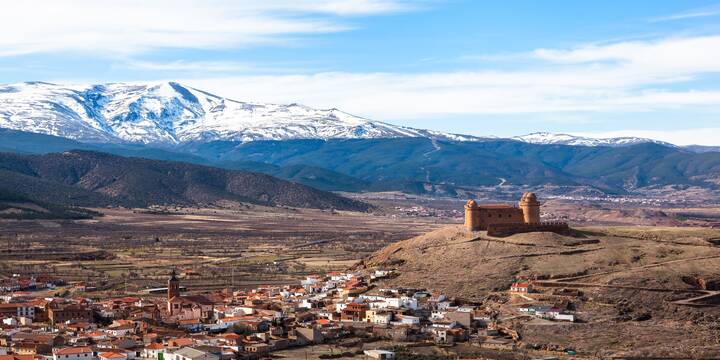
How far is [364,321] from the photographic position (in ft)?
234

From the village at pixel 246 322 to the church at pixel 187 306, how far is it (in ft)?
0.22

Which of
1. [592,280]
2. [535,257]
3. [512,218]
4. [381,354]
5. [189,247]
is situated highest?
[512,218]

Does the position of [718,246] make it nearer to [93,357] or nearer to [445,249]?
[445,249]

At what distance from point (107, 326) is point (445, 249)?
1072 inches

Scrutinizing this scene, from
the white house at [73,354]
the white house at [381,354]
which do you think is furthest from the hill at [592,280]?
the white house at [73,354]

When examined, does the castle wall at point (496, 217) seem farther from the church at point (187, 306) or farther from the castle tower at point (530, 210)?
the church at point (187, 306)

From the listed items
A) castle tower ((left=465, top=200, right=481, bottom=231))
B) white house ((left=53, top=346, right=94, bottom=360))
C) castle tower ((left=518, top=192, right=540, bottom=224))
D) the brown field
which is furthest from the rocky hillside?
white house ((left=53, top=346, right=94, bottom=360))

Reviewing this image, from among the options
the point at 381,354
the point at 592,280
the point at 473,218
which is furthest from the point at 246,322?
the point at 473,218

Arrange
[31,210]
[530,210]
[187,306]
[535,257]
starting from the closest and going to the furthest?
[187,306], [535,257], [530,210], [31,210]

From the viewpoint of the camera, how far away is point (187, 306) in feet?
245

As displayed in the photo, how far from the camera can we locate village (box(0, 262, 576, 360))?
5972 cm

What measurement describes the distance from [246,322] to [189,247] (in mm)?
69674

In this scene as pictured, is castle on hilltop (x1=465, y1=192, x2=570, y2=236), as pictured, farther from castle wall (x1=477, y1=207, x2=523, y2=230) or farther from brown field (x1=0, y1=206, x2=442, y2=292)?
brown field (x1=0, y1=206, x2=442, y2=292)

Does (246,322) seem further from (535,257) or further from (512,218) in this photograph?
(512,218)
